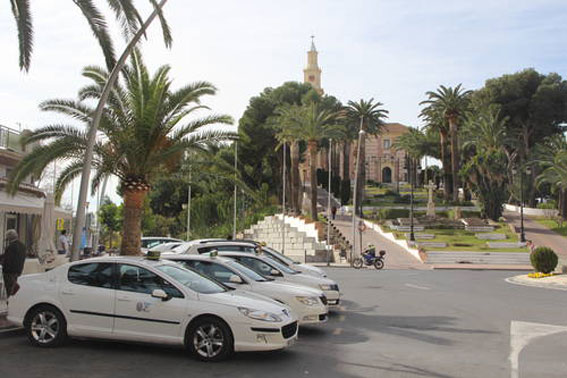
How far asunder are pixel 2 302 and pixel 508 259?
3390 centimetres

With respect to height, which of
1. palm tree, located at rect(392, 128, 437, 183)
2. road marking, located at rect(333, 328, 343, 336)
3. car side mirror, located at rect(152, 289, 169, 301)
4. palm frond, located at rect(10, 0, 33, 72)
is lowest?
road marking, located at rect(333, 328, 343, 336)

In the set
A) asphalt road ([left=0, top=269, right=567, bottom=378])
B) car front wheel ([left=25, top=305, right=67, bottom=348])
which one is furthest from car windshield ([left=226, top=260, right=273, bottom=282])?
car front wheel ([left=25, top=305, right=67, bottom=348])

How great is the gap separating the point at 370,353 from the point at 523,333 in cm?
397

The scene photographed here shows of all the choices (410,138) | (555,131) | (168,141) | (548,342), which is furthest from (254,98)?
(548,342)

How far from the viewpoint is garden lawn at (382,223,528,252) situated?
A: 44.3 meters

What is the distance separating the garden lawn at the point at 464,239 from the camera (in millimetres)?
44281

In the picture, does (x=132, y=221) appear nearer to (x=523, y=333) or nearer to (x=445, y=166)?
(x=523, y=333)

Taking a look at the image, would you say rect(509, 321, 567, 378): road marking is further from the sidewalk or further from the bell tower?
the bell tower

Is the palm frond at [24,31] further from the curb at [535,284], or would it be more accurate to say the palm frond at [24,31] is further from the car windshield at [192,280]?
the curb at [535,284]

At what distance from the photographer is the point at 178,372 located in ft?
26.6

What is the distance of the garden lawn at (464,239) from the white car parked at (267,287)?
111 feet

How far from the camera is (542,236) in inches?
2016

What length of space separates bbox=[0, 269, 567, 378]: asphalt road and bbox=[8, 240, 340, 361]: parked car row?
11.1 inches

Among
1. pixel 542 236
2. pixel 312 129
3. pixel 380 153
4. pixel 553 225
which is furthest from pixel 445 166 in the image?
pixel 380 153
